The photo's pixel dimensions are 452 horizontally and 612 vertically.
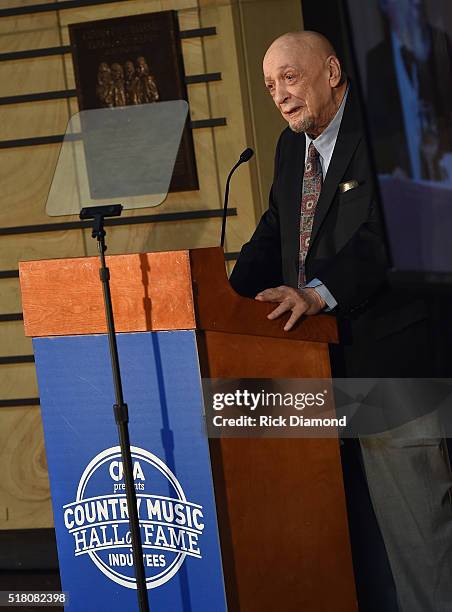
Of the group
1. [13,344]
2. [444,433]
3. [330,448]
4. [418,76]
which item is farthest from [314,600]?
[13,344]

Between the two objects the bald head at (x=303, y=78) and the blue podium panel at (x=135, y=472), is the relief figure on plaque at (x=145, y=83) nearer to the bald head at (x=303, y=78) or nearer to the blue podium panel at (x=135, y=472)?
the bald head at (x=303, y=78)

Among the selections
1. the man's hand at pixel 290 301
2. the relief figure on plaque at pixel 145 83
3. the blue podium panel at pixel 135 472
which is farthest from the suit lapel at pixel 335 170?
the relief figure on plaque at pixel 145 83

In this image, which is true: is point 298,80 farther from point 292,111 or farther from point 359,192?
point 359,192

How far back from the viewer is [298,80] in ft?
8.50

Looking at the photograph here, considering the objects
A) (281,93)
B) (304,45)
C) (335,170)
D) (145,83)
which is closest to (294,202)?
(335,170)

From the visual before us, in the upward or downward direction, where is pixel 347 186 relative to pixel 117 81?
downward

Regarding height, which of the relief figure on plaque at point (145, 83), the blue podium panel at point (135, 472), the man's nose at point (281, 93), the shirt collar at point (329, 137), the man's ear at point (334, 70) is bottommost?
the blue podium panel at point (135, 472)

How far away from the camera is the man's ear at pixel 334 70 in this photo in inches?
103

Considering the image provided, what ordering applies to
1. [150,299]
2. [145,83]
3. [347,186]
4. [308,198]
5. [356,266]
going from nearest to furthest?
[150,299]
[356,266]
[347,186]
[308,198]
[145,83]

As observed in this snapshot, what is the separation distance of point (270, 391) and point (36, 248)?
2.16 m

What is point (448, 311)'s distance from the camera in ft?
10.0

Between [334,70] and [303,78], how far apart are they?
85 mm

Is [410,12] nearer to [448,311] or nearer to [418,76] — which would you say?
[418,76]

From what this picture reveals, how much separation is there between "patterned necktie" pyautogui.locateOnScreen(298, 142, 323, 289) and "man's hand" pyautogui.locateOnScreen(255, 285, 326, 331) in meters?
0.21
